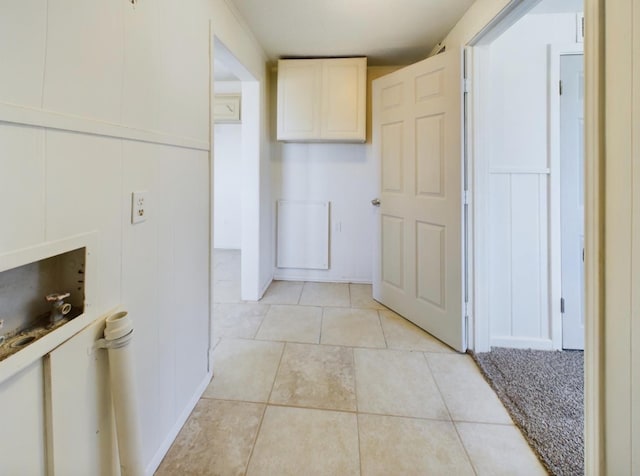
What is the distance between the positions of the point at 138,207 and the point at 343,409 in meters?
1.35

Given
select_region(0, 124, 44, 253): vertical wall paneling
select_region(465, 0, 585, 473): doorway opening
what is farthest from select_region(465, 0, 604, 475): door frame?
select_region(0, 124, 44, 253): vertical wall paneling

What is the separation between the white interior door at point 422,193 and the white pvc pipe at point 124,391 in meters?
1.94

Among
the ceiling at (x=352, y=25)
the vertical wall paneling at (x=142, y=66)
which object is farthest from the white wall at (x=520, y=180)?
the vertical wall paneling at (x=142, y=66)

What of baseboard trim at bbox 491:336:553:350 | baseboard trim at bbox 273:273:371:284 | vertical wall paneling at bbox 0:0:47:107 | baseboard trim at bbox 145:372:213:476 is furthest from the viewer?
baseboard trim at bbox 273:273:371:284

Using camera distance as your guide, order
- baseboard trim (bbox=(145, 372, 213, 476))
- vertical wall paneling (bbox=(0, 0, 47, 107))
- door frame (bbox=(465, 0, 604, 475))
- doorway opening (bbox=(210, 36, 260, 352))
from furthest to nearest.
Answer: doorway opening (bbox=(210, 36, 260, 352)), baseboard trim (bbox=(145, 372, 213, 476)), door frame (bbox=(465, 0, 604, 475)), vertical wall paneling (bbox=(0, 0, 47, 107))

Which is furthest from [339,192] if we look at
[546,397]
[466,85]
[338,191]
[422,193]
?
[546,397]

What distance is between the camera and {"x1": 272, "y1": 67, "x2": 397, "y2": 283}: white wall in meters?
3.59

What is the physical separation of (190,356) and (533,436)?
65.3 inches

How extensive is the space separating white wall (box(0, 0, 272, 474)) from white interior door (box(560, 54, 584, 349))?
7.54 feet

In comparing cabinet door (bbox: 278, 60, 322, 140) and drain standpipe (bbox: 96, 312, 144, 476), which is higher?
cabinet door (bbox: 278, 60, 322, 140)

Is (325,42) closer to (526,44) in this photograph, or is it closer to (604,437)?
(526,44)

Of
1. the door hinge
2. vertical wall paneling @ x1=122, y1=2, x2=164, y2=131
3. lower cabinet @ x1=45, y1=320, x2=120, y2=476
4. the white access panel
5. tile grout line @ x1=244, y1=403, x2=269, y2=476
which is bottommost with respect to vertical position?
tile grout line @ x1=244, y1=403, x2=269, y2=476

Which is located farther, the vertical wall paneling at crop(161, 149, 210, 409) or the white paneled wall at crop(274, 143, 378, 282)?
the white paneled wall at crop(274, 143, 378, 282)

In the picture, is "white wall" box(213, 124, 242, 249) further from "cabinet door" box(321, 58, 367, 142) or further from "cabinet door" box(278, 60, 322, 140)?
"cabinet door" box(321, 58, 367, 142)
